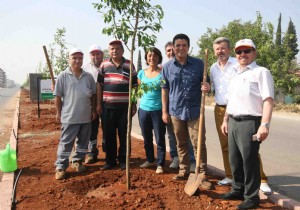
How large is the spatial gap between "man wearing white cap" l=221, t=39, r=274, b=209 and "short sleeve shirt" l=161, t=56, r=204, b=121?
2.12 feet

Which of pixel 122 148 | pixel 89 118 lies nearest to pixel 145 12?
pixel 89 118

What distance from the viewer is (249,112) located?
3.39 meters

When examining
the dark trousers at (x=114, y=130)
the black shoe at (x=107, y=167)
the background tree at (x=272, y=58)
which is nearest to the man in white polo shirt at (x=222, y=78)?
the dark trousers at (x=114, y=130)

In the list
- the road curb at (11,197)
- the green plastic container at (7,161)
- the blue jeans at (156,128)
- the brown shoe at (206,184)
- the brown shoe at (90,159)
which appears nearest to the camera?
the road curb at (11,197)

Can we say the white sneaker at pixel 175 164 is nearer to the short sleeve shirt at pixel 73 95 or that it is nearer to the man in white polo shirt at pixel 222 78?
the man in white polo shirt at pixel 222 78

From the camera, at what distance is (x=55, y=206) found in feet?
12.3

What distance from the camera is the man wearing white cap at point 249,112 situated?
3291 mm

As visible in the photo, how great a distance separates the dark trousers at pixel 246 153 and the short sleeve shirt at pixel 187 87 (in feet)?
2.17

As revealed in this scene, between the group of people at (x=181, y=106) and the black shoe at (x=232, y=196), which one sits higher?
the group of people at (x=181, y=106)

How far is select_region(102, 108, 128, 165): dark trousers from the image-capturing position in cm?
486

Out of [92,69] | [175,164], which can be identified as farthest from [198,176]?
[92,69]

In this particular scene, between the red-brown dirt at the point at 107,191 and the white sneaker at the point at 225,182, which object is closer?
the red-brown dirt at the point at 107,191

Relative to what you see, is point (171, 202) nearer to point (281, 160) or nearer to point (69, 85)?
point (69, 85)

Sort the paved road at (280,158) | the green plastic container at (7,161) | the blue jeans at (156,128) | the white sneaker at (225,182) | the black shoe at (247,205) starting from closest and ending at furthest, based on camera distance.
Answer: the black shoe at (247,205), the white sneaker at (225,182), the blue jeans at (156,128), the paved road at (280,158), the green plastic container at (7,161)
